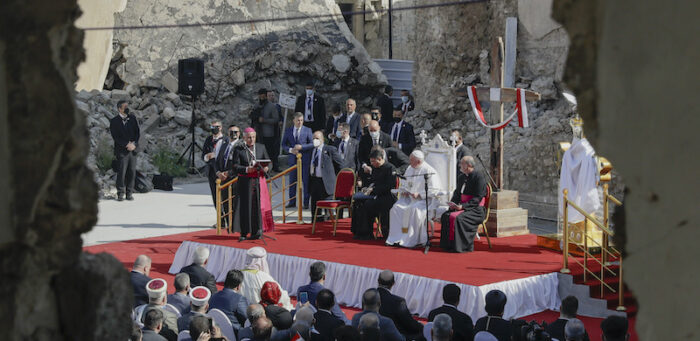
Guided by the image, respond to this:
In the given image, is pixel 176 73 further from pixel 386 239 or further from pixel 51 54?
pixel 51 54

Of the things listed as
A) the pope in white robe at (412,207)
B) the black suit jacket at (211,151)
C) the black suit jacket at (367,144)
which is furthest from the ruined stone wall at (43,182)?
the black suit jacket at (367,144)

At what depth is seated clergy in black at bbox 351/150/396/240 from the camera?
1147cm

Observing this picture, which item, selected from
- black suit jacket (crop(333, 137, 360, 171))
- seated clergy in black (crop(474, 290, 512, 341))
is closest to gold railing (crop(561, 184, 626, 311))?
seated clergy in black (crop(474, 290, 512, 341))

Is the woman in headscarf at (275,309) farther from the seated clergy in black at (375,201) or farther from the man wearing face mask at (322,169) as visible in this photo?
the man wearing face mask at (322,169)

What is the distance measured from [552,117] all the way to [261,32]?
8.61 m

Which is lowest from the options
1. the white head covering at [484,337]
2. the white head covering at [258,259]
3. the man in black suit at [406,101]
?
the white head covering at [484,337]

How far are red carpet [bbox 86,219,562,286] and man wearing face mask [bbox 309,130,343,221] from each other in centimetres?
56

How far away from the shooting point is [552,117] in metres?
15.3

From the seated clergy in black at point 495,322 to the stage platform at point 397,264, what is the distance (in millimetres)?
1941

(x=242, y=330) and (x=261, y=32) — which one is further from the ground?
(x=261, y=32)

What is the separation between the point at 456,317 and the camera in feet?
21.8

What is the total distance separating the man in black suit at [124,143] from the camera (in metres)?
15.7

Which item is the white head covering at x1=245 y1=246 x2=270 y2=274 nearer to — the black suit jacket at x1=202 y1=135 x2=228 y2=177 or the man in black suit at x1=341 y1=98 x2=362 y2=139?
the black suit jacket at x1=202 y1=135 x2=228 y2=177

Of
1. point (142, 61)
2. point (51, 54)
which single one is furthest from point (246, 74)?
point (51, 54)
